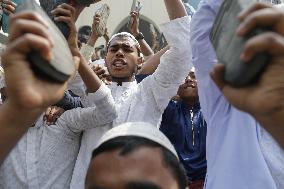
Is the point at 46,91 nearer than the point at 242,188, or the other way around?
the point at 46,91

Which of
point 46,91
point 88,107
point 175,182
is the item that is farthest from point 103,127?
point 46,91

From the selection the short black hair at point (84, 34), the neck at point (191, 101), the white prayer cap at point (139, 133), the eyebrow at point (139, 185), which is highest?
the white prayer cap at point (139, 133)

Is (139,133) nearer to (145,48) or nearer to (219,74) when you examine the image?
(219,74)

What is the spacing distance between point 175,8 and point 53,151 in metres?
1.12

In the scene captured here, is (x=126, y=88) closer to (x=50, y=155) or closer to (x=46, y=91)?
(x=50, y=155)

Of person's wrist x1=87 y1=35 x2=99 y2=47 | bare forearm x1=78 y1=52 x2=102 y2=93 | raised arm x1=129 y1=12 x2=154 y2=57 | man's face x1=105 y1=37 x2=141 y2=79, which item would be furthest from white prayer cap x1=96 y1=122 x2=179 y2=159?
raised arm x1=129 y1=12 x2=154 y2=57

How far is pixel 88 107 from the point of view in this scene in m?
3.21

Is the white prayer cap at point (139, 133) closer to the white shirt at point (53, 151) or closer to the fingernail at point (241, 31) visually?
the fingernail at point (241, 31)

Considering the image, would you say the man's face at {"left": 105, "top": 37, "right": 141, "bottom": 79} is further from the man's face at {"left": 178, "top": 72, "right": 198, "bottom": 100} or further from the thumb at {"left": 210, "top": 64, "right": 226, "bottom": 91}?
the thumb at {"left": 210, "top": 64, "right": 226, "bottom": 91}

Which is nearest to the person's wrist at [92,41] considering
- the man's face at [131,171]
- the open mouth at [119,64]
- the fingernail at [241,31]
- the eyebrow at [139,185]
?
the open mouth at [119,64]

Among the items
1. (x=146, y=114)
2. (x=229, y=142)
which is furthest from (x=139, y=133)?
(x=146, y=114)

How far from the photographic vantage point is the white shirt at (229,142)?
2.01 m

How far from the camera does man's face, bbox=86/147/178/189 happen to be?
1457 mm

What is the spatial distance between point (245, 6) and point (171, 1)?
6.24 feet
